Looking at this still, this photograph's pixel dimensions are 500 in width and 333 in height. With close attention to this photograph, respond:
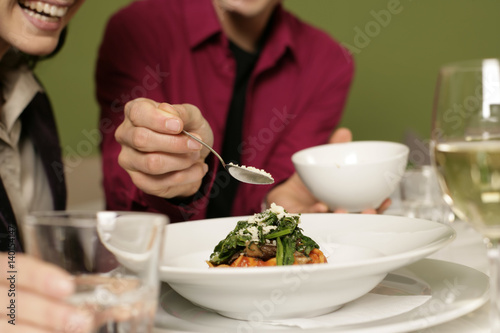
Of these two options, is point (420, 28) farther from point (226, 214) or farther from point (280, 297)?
point (280, 297)

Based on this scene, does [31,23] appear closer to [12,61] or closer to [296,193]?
[12,61]

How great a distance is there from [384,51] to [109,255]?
2913mm

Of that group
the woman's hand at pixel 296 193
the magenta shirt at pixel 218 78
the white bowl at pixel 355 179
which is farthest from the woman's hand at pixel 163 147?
A: the magenta shirt at pixel 218 78

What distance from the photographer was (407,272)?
755 mm

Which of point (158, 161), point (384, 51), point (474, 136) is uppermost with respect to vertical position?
point (474, 136)

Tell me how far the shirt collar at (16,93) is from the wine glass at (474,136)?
115 centimetres

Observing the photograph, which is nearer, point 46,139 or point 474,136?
point 474,136

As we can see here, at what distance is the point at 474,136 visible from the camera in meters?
0.52

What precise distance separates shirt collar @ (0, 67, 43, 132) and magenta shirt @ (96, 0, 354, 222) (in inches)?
10.4

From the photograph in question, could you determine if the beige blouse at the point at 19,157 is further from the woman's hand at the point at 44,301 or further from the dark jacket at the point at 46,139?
the woman's hand at the point at 44,301

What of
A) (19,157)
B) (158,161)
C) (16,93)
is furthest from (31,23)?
(158,161)

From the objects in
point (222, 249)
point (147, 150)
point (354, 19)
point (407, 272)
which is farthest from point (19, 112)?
point (354, 19)

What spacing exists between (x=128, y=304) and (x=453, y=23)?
3.06 metres

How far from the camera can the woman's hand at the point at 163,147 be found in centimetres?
93
